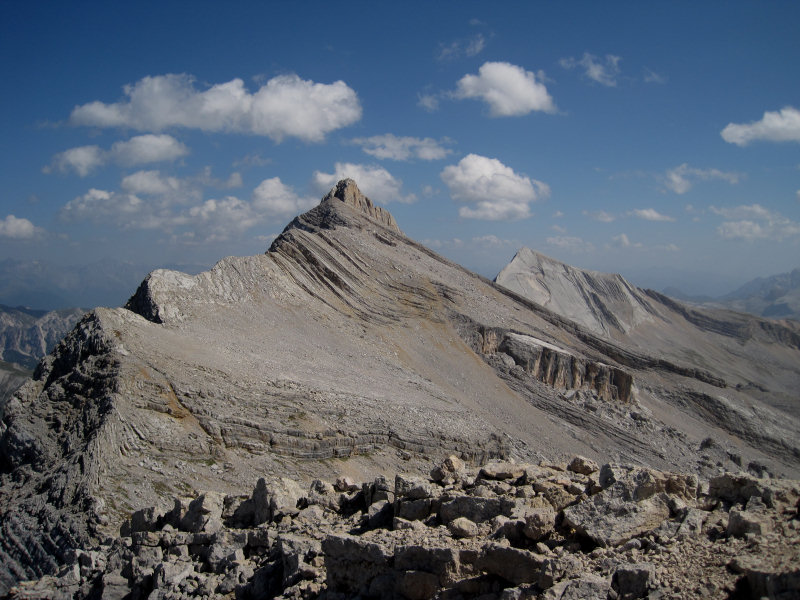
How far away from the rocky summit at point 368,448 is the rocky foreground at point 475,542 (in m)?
0.04

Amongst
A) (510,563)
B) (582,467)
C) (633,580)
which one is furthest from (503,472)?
(633,580)

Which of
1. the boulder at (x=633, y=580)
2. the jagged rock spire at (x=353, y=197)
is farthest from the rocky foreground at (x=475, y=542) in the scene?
the jagged rock spire at (x=353, y=197)

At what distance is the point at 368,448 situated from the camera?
29.2 meters

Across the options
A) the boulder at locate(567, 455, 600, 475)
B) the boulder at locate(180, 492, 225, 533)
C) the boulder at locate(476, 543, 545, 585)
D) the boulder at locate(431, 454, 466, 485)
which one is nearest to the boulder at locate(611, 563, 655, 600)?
the boulder at locate(476, 543, 545, 585)

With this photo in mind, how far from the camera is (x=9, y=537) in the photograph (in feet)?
62.0

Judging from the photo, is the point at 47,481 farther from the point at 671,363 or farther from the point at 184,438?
the point at 671,363

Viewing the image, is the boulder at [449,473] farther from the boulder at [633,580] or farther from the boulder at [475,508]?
the boulder at [633,580]

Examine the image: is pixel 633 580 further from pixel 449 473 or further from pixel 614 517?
pixel 449 473

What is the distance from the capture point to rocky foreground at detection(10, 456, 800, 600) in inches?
315

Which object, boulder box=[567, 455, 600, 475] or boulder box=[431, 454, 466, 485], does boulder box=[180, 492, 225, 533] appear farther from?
boulder box=[567, 455, 600, 475]

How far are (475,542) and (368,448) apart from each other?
63.6 ft

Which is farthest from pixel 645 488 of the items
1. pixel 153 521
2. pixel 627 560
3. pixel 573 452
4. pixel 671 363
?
pixel 671 363

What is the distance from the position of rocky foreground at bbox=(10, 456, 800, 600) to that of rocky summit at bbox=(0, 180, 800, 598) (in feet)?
0.14

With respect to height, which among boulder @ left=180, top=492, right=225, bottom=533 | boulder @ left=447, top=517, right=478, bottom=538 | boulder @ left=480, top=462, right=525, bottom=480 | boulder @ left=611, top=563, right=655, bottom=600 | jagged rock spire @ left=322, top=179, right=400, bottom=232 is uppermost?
jagged rock spire @ left=322, top=179, right=400, bottom=232
